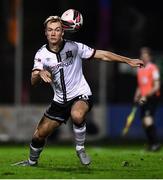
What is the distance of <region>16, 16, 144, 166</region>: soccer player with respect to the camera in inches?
568

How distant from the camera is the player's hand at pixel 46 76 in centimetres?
1365

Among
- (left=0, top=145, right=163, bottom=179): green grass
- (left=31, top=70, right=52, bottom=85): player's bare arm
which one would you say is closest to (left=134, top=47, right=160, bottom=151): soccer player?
(left=0, top=145, right=163, bottom=179): green grass

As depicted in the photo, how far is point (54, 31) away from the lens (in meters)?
14.4

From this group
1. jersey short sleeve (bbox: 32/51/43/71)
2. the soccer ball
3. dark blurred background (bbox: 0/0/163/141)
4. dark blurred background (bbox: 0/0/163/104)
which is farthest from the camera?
dark blurred background (bbox: 0/0/163/104)

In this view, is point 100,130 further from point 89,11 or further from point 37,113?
point 89,11

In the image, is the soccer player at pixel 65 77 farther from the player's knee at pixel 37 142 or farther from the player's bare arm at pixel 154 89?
the player's bare arm at pixel 154 89

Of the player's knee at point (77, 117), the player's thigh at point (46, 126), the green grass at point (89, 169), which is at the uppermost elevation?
the player's knee at point (77, 117)

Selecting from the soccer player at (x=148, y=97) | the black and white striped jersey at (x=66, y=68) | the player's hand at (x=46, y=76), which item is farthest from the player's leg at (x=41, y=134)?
the soccer player at (x=148, y=97)

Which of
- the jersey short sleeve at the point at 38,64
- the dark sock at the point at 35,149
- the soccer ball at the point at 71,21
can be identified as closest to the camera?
the jersey short sleeve at the point at 38,64

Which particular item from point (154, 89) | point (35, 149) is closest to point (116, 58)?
point (35, 149)

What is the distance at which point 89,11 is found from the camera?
3231 centimetres

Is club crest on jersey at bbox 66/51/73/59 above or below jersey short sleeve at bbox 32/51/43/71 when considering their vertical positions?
above

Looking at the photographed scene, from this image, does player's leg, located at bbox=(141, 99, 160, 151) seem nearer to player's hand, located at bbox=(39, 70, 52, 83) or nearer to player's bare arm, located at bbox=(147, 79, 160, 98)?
player's bare arm, located at bbox=(147, 79, 160, 98)

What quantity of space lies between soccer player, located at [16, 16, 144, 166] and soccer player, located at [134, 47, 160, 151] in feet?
26.0
